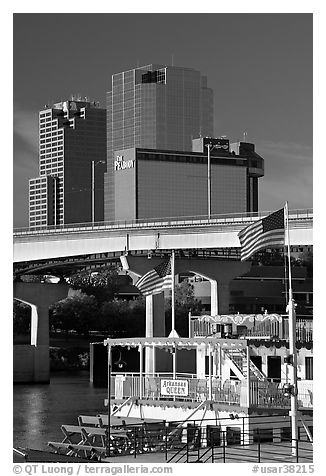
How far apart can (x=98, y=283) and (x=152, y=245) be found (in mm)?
47144

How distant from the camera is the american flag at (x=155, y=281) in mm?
42156

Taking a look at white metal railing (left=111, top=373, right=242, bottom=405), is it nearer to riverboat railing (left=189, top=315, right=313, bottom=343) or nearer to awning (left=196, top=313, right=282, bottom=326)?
riverboat railing (left=189, top=315, right=313, bottom=343)

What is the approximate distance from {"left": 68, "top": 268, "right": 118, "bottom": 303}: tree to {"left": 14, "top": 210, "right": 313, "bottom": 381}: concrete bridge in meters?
30.8

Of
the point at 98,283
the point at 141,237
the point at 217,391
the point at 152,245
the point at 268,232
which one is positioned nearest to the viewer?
A: the point at 268,232

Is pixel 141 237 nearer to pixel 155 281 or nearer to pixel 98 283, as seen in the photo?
pixel 155 281

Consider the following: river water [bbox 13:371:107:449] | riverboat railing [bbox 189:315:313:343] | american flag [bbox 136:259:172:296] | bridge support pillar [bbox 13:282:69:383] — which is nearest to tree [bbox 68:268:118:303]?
bridge support pillar [bbox 13:282:69:383]

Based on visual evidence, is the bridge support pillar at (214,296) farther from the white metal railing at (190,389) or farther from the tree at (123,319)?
the white metal railing at (190,389)

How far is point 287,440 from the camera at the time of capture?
30875 mm

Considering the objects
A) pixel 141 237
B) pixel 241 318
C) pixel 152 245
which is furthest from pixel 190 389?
pixel 141 237

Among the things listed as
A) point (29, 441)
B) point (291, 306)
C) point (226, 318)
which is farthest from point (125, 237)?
point (291, 306)

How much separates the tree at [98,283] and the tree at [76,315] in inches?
233

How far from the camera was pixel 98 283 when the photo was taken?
13088 centimetres

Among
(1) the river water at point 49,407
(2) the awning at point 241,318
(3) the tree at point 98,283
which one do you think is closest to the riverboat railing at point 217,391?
(2) the awning at point 241,318
